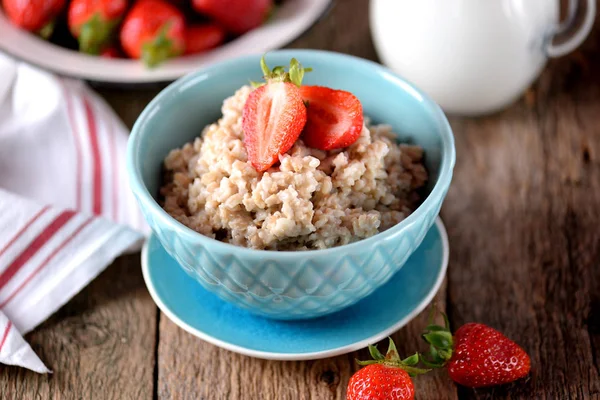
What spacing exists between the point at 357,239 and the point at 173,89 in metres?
0.49

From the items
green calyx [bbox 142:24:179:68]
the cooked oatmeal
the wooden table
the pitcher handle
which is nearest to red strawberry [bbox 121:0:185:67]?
green calyx [bbox 142:24:179:68]

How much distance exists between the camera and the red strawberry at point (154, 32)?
200cm

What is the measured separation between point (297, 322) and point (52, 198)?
0.67 meters

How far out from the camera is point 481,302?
5.27ft

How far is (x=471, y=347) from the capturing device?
4.62 ft

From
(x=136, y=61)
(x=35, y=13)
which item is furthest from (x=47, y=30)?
(x=136, y=61)

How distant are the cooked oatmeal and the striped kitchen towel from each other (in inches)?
11.0

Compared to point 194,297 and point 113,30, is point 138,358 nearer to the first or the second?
point 194,297

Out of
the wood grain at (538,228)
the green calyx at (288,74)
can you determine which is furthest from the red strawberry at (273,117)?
the wood grain at (538,228)

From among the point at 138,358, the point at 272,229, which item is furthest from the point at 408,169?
the point at 138,358

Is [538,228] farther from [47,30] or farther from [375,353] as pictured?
[47,30]

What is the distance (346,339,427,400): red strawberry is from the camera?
50.8 inches

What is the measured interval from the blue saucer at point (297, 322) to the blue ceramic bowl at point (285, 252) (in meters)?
0.04

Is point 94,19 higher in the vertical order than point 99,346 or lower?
higher
